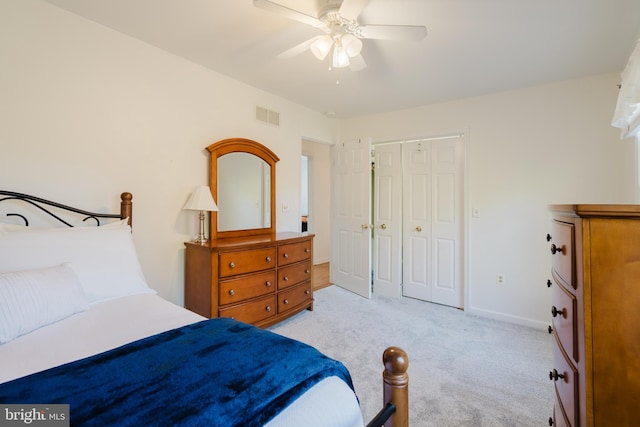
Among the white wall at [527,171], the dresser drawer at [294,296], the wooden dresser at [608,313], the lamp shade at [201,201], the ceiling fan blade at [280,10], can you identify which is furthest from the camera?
the dresser drawer at [294,296]

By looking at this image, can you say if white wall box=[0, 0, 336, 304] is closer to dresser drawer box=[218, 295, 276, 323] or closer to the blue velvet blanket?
dresser drawer box=[218, 295, 276, 323]

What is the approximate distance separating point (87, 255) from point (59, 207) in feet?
2.02

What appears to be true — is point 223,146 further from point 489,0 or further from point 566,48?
point 566,48

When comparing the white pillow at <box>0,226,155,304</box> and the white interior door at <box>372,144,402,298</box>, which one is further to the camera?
the white interior door at <box>372,144,402,298</box>

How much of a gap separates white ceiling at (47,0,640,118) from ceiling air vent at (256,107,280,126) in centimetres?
27

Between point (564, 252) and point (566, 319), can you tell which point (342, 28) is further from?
point (566, 319)

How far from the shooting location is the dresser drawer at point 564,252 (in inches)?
37.8

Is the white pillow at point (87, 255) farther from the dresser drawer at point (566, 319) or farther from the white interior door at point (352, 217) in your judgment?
the white interior door at point (352, 217)

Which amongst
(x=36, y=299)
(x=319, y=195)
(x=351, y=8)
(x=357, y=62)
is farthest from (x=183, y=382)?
(x=319, y=195)

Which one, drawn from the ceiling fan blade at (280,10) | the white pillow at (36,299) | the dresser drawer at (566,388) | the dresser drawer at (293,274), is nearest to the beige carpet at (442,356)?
the dresser drawer at (293,274)

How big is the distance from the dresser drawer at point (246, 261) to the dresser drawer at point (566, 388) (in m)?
2.10

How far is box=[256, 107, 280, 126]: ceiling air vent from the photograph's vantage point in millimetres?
3193

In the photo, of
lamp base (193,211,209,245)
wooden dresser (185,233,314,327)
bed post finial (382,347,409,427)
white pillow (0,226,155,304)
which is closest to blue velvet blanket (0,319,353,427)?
bed post finial (382,347,409,427)

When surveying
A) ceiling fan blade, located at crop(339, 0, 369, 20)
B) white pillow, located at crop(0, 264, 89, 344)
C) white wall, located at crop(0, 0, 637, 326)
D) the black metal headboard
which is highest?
ceiling fan blade, located at crop(339, 0, 369, 20)
